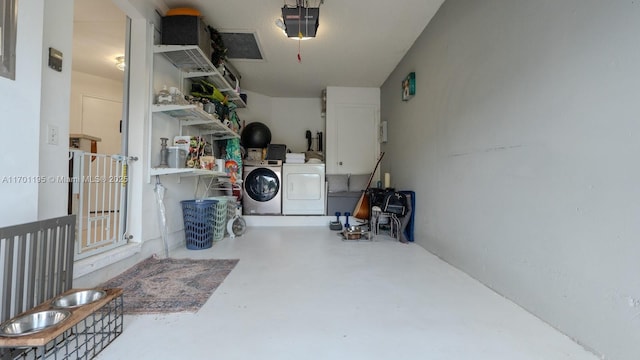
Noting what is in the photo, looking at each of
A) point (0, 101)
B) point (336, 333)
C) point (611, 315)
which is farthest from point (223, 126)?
point (611, 315)

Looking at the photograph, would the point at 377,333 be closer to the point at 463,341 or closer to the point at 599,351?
the point at 463,341

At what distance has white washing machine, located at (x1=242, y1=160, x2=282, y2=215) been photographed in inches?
186

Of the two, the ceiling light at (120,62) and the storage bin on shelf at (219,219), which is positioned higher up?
the ceiling light at (120,62)

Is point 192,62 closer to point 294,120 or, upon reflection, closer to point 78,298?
point 78,298

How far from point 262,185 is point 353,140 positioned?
1861 millimetres

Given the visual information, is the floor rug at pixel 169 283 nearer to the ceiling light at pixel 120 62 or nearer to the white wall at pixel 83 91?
the ceiling light at pixel 120 62

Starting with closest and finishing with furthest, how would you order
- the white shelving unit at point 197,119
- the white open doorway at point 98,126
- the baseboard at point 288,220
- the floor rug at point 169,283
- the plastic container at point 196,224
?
the floor rug at point 169,283
the white open doorway at point 98,126
the white shelving unit at point 197,119
the plastic container at point 196,224
the baseboard at point 288,220

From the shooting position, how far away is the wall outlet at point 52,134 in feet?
4.93

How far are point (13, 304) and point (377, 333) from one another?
1.52 metres

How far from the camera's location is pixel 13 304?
1.06 m

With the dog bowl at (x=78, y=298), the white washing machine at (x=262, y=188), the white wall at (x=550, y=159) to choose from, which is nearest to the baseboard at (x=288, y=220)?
the white washing machine at (x=262, y=188)

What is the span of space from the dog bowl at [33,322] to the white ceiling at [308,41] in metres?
2.79

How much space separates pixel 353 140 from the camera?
5094mm

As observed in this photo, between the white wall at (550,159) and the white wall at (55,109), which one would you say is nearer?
the white wall at (550,159)
